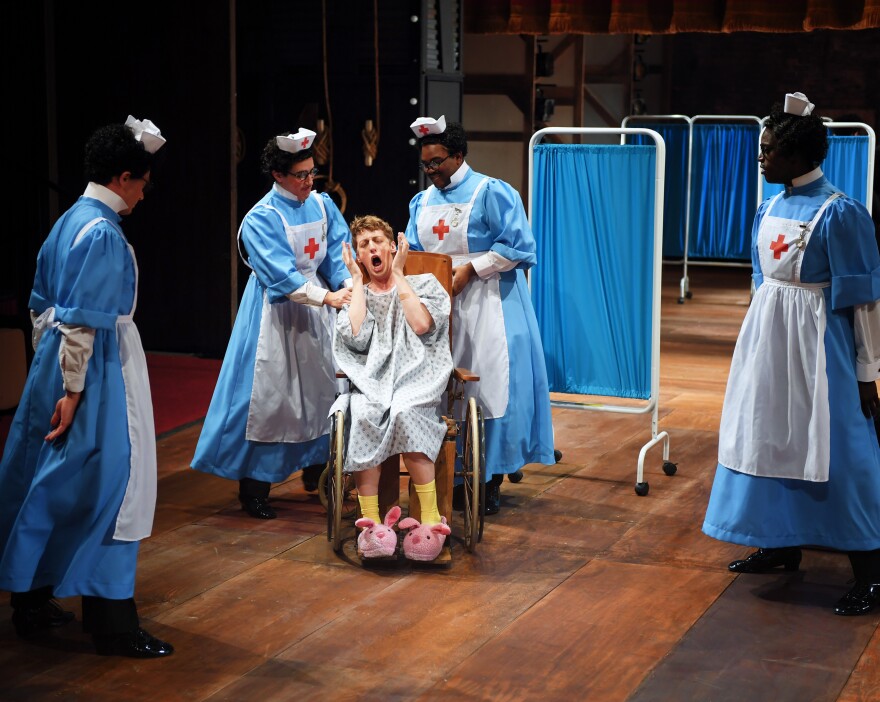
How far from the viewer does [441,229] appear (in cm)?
425

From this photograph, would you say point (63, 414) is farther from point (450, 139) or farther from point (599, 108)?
point (599, 108)

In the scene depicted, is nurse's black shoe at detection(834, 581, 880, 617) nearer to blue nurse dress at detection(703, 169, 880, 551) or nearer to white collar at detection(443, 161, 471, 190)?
blue nurse dress at detection(703, 169, 880, 551)

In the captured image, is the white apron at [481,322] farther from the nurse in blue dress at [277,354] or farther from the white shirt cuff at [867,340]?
the white shirt cuff at [867,340]

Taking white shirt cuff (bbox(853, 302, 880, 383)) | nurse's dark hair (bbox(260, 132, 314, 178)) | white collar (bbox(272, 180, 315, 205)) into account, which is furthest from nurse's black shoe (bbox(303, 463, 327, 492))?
white shirt cuff (bbox(853, 302, 880, 383))

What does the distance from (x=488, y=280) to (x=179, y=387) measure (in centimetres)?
249

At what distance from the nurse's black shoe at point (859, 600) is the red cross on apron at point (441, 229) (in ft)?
5.57

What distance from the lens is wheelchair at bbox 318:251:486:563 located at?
3.73m

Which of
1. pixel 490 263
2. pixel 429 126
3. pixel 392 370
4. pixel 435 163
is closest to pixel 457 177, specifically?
pixel 435 163

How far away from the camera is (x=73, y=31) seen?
272 inches

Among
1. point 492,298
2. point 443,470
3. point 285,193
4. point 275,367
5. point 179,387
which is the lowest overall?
point 179,387

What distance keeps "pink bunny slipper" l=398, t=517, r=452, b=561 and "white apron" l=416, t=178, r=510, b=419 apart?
64 cm

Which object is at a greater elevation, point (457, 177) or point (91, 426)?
point (457, 177)

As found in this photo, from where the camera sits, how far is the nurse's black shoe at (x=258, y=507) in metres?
4.23

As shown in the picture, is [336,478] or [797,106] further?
[336,478]
